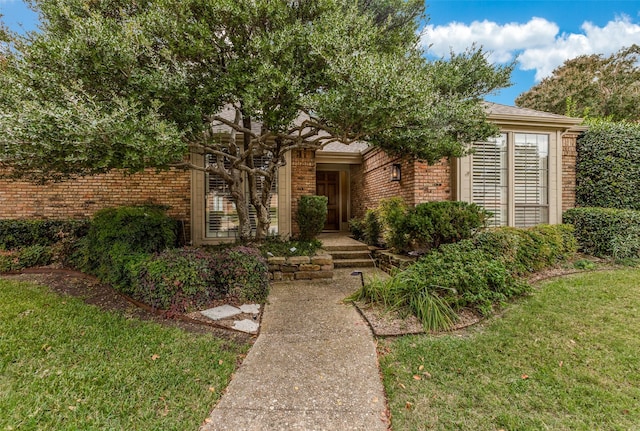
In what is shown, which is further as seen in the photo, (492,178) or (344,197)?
(344,197)

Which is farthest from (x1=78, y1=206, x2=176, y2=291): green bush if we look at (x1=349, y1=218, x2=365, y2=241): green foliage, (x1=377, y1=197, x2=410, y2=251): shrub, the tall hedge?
the tall hedge

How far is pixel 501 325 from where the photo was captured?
3.68 meters

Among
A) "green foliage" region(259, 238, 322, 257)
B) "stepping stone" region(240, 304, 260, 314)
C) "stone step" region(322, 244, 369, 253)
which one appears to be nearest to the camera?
"stepping stone" region(240, 304, 260, 314)

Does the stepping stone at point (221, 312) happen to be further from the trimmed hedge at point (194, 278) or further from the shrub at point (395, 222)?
the shrub at point (395, 222)

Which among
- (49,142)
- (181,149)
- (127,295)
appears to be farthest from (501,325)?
(49,142)

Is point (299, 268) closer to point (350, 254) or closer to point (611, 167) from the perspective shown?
point (350, 254)

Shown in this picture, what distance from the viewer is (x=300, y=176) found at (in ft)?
26.4

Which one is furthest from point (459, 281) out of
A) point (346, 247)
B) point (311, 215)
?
point (311, 215)

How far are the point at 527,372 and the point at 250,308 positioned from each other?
327 cm

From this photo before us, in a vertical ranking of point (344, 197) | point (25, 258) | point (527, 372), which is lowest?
point (527, 372)

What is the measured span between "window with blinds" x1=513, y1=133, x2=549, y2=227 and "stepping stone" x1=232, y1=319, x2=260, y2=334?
7016mm

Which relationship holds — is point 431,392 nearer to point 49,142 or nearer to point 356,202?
point 49,142

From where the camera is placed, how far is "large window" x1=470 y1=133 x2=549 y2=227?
726 cm

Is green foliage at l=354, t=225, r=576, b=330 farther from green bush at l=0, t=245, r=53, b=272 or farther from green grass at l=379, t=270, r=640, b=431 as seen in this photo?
green bush at l=0, t=245, r=53, b=272
